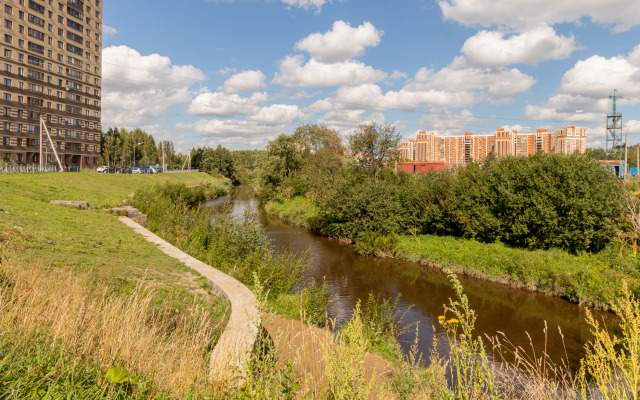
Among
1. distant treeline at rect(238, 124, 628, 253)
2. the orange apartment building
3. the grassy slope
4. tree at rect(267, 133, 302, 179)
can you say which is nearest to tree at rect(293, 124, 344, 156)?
tree at rect(267, 133, 302, 179)

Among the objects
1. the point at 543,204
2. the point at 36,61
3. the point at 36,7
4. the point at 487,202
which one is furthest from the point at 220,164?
the point at 543,204

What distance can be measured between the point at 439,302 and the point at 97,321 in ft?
46.7

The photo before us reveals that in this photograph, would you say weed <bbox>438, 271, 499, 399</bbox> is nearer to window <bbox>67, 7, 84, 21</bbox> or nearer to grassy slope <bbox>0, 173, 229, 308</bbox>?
grassy slope <bbox>0, 173, 229, 308</bbox>

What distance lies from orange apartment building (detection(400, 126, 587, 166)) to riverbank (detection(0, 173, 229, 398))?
67.2 metres

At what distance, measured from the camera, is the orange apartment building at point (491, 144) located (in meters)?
78.7

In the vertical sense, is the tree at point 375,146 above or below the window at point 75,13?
below

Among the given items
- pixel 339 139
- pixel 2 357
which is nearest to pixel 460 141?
pixel 339 139

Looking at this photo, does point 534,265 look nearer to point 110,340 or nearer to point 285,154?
point 110,340

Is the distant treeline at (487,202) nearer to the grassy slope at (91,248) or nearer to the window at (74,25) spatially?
the grassy slope at (91,248)

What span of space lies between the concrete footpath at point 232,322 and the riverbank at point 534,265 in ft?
39.0

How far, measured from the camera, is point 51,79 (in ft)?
198

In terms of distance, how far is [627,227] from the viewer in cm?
1966

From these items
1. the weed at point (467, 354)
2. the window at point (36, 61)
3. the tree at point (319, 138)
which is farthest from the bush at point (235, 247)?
the window at point (36, 61)

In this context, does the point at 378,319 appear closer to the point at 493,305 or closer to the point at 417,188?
the point at 493,305
